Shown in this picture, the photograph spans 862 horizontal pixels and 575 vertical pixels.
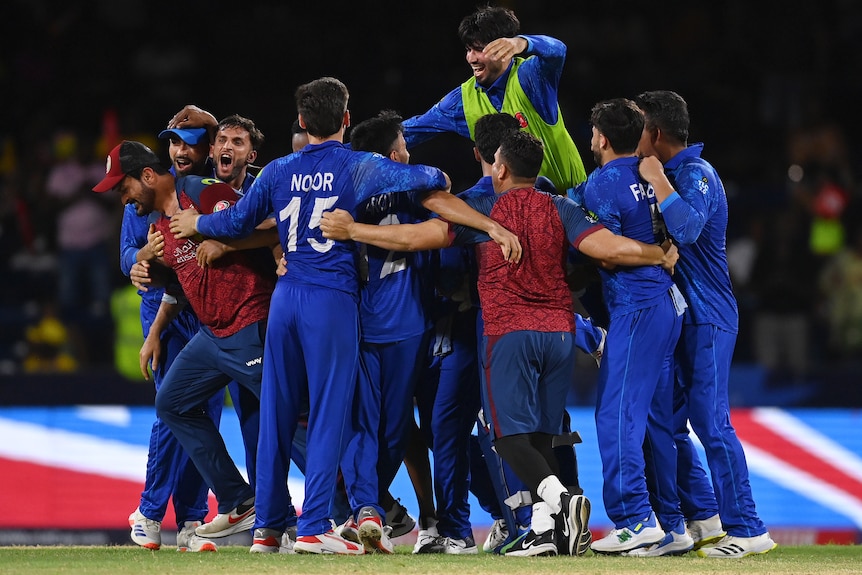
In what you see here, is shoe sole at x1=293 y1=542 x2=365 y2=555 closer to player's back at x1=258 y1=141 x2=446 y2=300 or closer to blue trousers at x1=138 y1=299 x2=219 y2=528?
player's back at x1=258 y1=141 x2=446 y2=300

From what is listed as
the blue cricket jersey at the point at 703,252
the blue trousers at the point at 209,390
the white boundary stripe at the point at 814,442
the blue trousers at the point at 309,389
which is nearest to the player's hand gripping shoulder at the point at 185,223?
the blue trousers at the point at 209,390

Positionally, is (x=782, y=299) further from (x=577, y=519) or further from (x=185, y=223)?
(x=185, y=223)

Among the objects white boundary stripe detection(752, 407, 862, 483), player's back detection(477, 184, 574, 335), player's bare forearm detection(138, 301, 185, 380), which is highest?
player's back detection(477, 184, 574, 335)

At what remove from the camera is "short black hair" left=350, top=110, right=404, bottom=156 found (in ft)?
24.3

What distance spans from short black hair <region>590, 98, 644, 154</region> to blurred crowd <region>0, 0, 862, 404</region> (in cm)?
650

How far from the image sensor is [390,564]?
6152 millimetres

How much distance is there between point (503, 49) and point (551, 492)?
2490 mm

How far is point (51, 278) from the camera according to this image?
1520cm

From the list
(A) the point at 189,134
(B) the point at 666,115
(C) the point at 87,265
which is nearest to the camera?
(B) the point at 666,115

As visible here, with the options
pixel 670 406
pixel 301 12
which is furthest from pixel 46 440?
pixel 301 12

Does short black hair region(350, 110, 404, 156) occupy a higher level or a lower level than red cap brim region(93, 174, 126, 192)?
higher

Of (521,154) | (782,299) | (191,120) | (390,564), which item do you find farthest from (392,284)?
(782,299)

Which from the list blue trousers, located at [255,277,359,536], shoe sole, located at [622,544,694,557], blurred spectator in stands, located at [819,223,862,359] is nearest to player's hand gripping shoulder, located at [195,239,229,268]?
blue trousers, located at [255,277,359,536]

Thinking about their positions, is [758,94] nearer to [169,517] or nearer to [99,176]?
[99,176]
